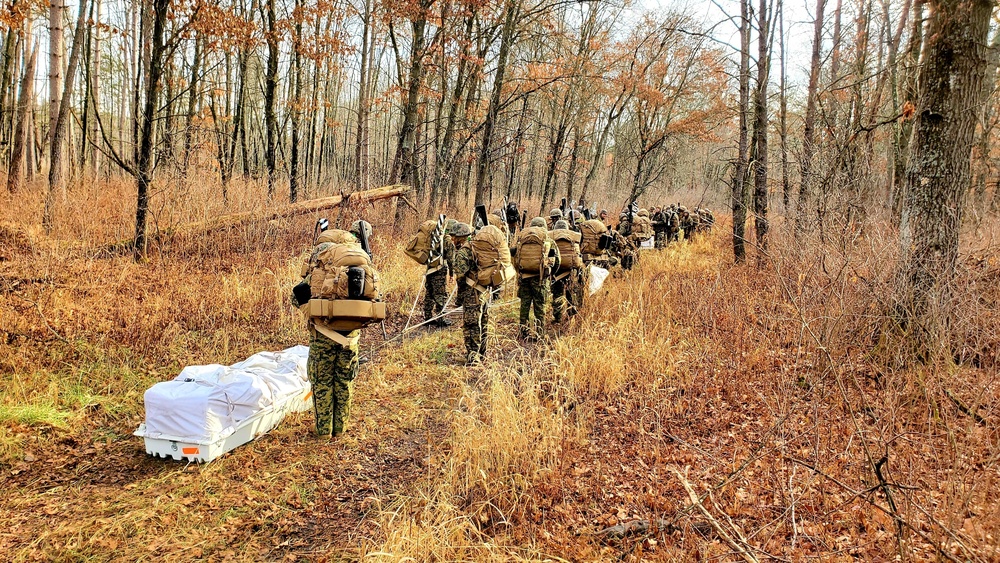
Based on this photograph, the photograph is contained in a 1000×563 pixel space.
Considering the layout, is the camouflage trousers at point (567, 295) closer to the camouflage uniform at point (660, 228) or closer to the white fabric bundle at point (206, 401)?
the white fabric bundle at point (206, 401)

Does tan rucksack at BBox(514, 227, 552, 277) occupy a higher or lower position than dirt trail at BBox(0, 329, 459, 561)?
higher

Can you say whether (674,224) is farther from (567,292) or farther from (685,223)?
(567,292)

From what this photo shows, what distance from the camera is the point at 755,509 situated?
348 centimetres

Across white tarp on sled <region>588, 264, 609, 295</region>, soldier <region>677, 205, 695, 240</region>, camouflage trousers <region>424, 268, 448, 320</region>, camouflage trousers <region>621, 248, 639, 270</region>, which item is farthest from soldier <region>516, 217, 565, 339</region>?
soldier <region>677, 205, 695, 240</region>

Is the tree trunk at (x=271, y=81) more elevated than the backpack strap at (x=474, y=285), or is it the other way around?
the tree trunk at (x=271, y=81)

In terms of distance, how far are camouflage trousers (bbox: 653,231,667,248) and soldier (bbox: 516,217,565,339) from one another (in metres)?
10.5

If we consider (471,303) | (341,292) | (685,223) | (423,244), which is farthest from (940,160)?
(685,223)

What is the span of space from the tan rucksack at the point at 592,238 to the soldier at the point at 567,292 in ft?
4.47

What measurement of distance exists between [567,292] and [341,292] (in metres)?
5.51

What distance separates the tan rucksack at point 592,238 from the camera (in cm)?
1071

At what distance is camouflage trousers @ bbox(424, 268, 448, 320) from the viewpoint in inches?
356

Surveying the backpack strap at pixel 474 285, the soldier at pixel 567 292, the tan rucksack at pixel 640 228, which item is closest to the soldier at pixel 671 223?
the tan rucksack at pixel 640 228

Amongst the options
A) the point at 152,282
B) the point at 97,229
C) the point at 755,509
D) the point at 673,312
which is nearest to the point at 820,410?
the point at 755,509

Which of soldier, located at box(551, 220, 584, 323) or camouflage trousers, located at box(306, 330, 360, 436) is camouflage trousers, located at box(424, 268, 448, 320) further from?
camouflage trousers, located at box(306, 330, 360, 436)
